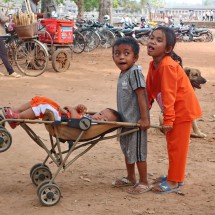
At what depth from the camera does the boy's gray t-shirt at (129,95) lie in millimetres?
3971

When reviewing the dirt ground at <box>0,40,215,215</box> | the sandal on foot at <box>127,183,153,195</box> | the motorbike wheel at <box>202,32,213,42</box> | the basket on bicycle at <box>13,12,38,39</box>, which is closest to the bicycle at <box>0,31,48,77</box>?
the basket on bicycle at <box>13,12,38,39</box>

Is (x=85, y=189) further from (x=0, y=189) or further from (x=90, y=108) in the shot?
(x=90, y=108)

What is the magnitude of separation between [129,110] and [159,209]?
35.2 inches

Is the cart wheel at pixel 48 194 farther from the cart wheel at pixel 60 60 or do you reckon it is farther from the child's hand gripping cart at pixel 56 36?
the cart wheel at pixel 60 60

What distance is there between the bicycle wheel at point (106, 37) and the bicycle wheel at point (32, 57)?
337 inches

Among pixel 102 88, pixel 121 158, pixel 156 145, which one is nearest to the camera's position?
pixel 121 158

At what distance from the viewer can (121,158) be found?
5238 mm

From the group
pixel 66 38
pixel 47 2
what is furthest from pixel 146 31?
pixel 66 38

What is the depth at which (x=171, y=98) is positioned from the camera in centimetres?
398

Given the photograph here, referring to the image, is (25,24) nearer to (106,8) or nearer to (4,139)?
(4,139)

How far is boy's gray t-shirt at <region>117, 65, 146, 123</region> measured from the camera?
3971 millimetres

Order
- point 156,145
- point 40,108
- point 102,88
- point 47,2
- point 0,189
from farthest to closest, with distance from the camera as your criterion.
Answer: point 47,2 → point 102,88 → point 156,145 → point 0,189 → point 40,108

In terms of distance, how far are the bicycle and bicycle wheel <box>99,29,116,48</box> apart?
849 centimetres

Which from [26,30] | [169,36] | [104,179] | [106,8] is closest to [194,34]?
[106,8]
